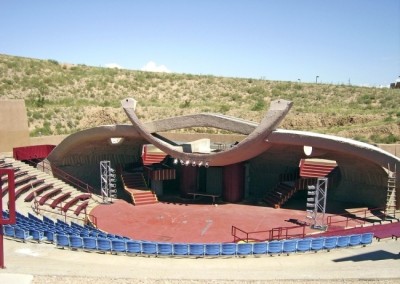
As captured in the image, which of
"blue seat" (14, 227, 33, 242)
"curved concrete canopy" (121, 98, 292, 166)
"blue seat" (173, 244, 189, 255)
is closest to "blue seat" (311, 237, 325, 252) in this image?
"blue seat" (173, 244, 189, 255)

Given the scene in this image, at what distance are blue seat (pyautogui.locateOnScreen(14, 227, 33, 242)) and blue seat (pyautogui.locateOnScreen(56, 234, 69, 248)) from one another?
5.91 feet

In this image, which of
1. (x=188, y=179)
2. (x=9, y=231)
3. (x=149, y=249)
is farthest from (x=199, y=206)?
(x=9, y=231)

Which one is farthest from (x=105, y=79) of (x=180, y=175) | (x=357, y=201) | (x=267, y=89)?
(x=357, y=201)

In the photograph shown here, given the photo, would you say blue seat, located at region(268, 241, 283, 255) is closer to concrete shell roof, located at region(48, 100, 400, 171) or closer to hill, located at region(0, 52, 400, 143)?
concrete shell roof, located at region(48, 100, 400, 171)

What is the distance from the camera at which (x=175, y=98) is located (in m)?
62.4

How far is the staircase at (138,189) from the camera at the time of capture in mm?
29528

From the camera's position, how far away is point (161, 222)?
24984mm

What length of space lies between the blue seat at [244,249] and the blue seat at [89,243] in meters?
6.61

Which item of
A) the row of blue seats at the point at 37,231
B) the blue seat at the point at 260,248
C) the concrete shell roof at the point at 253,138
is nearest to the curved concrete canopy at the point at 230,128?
the concrete shell roof at the point at 253,138

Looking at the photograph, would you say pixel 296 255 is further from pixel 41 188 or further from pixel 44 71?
pixel 44 71

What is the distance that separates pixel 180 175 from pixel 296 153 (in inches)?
364

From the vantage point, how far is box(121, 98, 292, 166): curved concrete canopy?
23.0 m

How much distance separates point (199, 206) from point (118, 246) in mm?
11531

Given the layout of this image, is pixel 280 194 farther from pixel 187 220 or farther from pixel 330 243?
pixel 330 243
